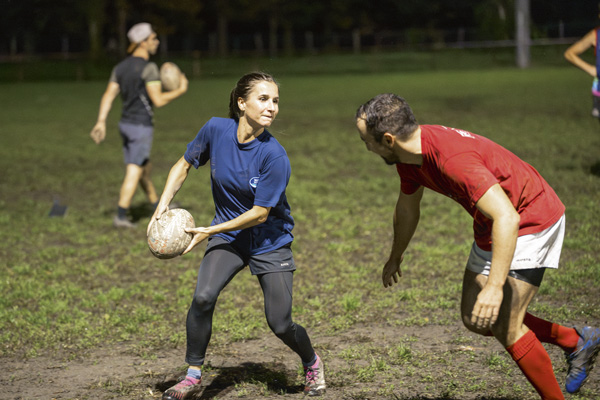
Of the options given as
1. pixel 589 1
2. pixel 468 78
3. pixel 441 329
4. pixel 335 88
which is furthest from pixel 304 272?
pixel 589 1

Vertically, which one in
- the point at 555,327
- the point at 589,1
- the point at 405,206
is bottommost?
the point at 555,327

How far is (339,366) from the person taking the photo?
16.6 feet

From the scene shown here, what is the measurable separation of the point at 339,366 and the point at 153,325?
1733 millimetres

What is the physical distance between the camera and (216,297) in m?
4.31

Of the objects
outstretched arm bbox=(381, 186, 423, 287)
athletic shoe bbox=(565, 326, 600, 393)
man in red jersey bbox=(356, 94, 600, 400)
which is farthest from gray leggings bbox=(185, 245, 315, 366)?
athletic shoe bbox=(565, 326, 600, 393)

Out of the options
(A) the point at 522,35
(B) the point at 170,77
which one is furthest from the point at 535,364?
(A) the point at 522,35

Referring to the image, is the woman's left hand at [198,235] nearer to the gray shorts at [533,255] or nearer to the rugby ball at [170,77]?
the gray shorts at [533,255]

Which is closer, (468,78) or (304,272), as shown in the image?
(304,272)

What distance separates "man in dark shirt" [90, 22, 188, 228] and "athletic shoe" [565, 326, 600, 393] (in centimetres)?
595

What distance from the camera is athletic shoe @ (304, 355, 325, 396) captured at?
181 inches

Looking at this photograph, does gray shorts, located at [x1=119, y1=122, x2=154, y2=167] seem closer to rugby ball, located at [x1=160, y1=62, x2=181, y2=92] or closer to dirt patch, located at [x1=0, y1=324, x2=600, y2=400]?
rugby ball, located at [x1=160, y1=62, x2=181, y2=92]

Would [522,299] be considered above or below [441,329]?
above

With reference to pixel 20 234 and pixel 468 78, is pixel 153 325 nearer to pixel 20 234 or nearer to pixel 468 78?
pixel 20 234

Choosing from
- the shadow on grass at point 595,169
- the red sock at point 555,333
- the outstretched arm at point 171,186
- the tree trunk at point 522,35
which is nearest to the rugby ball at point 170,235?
the outstretched arm at point 171,186
